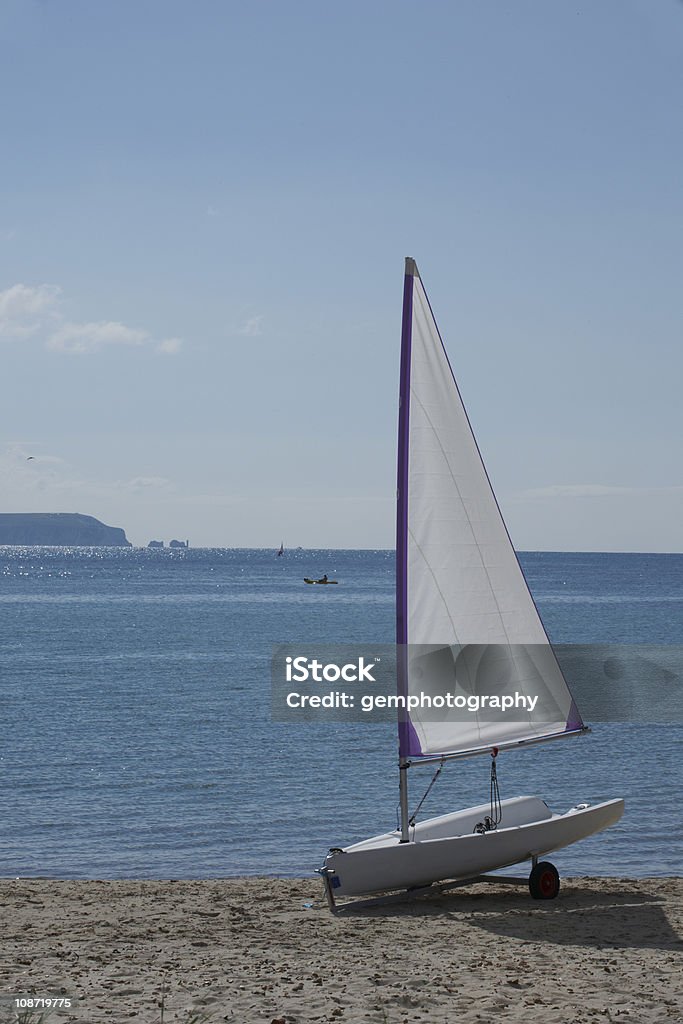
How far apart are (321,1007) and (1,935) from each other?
16.5ft

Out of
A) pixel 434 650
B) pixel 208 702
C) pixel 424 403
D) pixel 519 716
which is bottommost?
Answer: pixel 208 702

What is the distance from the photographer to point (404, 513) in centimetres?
1557

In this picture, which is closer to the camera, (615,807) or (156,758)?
(615,807)

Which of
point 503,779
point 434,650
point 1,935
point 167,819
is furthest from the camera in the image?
point 503,779

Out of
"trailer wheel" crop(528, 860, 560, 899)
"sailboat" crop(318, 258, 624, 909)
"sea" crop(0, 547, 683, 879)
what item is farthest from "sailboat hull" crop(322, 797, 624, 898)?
"sea" crop(0, 547, 683, 879)

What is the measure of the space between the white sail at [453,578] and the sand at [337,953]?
2463 millimetres

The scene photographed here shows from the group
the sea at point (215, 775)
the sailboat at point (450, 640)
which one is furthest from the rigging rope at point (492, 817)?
the sea at point (215, 775)

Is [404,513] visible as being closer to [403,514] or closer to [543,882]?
[403,514]

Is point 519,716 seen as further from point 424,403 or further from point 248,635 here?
point 248,635

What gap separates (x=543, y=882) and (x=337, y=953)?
13.6ft

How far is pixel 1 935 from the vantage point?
45.2 ft

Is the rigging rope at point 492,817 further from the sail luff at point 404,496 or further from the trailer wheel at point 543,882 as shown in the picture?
the sail luff at point 404,496

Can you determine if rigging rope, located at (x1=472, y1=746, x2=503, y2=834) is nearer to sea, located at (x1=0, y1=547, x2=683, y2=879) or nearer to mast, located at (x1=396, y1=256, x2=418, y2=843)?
mast, located at (x1=396, y1=256, x2=418, y2=843)

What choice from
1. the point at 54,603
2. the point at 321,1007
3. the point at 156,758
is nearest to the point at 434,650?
the point at 321,1007
